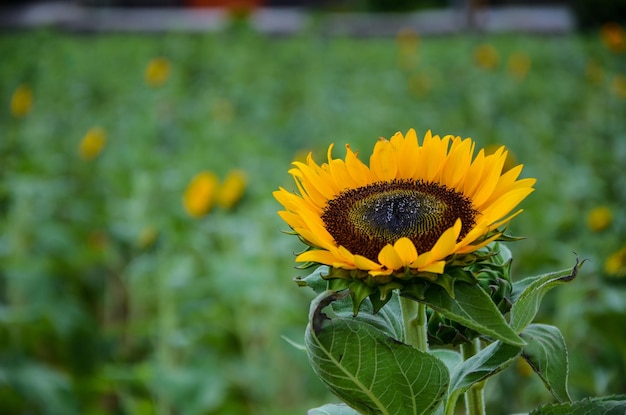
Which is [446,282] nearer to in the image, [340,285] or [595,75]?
[340,285]

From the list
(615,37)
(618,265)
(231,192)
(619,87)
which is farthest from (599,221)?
(615,37)

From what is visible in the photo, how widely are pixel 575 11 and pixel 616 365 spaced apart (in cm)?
433

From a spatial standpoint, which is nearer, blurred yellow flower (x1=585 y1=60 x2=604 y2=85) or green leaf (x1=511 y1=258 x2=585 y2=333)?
green leaf (x1=511 y1=258 x2=585 y2=333)

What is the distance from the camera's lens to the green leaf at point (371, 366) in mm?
427

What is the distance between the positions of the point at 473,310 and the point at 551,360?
8 centimetres

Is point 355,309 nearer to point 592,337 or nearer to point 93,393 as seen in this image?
Result: point 592,337

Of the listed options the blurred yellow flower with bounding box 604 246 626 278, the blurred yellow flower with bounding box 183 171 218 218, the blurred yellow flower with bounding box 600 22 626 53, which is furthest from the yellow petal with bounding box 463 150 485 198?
the blurred yellow flower with bounding box 600 22 626 53

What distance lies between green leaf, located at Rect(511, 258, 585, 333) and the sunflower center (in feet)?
0.15

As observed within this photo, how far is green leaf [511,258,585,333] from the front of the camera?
42 centimetres

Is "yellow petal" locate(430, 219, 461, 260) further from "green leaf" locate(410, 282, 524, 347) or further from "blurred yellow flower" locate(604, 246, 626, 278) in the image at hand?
"blurred yellow flower" locate(604, 246, 626, 278)

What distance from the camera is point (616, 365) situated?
46.7 inches

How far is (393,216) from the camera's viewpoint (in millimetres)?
438

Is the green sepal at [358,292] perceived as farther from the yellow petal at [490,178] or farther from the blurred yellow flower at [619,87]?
the blurred yellow flower at [619,87]

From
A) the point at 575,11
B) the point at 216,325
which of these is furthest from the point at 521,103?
the point at 216,325
